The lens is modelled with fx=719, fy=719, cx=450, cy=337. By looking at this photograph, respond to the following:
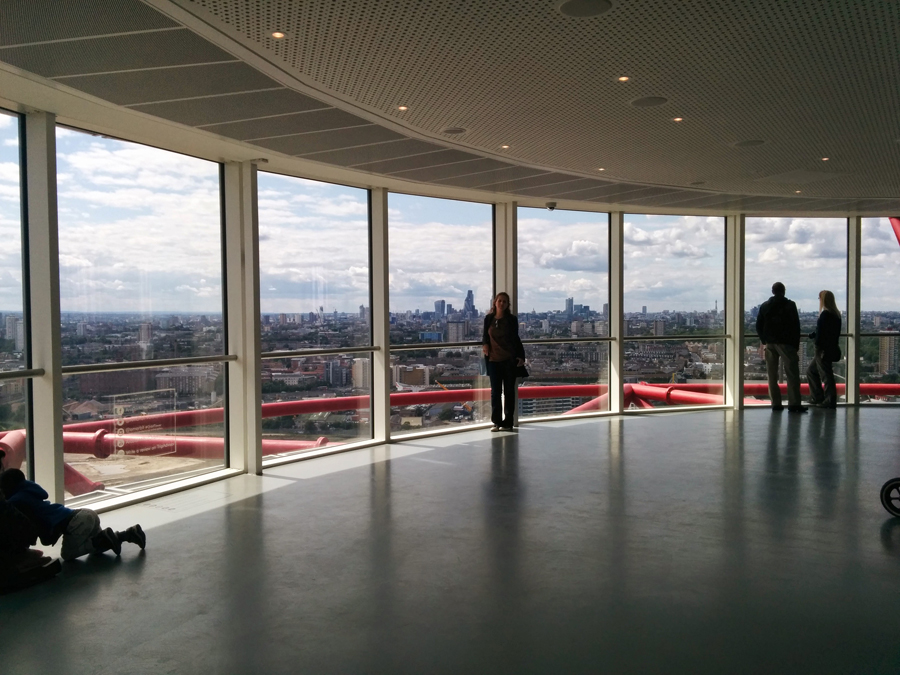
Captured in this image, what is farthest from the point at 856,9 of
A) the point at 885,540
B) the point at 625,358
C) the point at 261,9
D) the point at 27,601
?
the point at 625,358

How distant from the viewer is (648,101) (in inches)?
213

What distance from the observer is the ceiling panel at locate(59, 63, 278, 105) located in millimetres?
4430

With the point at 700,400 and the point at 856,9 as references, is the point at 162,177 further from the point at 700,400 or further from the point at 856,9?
the point at 700,400

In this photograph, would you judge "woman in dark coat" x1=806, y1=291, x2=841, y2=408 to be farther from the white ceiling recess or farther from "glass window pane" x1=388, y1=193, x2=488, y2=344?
"glass window pane" x1=388, y1=193, x2=488, y2=344

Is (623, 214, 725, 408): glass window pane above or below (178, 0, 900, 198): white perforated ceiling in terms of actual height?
below

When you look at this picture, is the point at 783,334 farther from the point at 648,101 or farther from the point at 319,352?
the point at 319,352

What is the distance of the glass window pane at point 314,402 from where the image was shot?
7.75 m

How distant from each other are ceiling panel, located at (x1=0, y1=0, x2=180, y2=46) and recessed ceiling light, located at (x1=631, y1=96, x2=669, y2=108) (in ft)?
10.8

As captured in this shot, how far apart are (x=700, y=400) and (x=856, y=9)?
8760 mm

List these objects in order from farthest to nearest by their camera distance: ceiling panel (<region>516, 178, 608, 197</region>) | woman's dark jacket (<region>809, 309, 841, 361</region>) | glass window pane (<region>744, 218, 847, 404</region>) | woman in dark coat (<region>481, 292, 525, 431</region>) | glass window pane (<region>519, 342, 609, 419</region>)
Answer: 1. glass window pane (<region>744, 218, 847, 404</region>)
2. woman's dark jacket (<region>809, 309, 841, 361</region>)
3. glass window pane (<region>519, 342, 609, 419</region>)
4. woman in dark coat (<region>481, 292, 525, 431</region>)
5. ceiling panel (<region>516, 178, 608, 197</region>)

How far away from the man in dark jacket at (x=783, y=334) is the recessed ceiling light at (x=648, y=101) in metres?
6.69

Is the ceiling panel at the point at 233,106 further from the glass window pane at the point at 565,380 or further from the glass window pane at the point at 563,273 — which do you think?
the glass window pane at the point at 565,380

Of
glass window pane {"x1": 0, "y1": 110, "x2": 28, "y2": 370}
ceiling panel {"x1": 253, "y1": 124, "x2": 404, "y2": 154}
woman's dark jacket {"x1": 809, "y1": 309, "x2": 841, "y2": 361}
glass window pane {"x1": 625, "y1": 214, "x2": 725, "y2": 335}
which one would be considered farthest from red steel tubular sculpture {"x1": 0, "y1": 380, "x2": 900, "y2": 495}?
ceiling panel {"x1": 253, "y1": 124, "x2": 404, "y2": 154}

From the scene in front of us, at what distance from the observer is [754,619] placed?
3.64m
